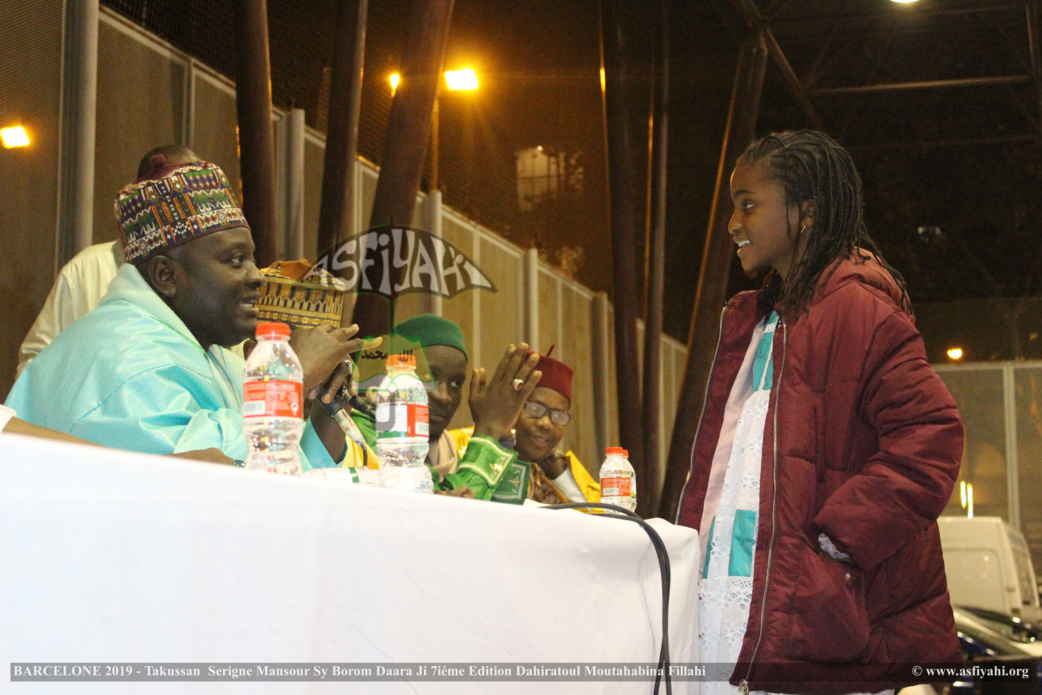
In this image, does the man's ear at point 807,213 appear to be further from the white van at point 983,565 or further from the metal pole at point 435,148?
the white van at point 983,565

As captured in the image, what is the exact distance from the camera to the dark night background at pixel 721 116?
17.4 feet

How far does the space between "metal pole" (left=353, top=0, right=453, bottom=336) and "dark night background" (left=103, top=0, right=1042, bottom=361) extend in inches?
29.3

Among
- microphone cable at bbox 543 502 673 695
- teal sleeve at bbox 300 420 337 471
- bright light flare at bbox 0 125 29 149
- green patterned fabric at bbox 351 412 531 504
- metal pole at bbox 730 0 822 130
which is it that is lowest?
microphone cable at bbox 543 502 673 695

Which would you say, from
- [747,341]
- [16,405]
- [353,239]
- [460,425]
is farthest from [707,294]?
[16,405]

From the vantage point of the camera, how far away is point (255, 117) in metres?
4.03

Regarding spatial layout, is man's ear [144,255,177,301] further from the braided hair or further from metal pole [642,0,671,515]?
metal pole [642,0,671,515]

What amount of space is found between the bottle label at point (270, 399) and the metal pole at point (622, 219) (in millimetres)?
6573

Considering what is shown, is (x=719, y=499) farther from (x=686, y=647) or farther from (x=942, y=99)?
(x=942, y=99)

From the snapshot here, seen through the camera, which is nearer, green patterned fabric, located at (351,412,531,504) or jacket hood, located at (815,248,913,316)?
jacket hood, located at (815,248,913,316)

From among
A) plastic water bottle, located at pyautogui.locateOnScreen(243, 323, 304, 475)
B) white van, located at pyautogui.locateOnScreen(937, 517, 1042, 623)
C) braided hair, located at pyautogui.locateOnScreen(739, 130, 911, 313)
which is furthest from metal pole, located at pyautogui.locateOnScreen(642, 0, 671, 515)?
plastic water bottle, located at pyautogui.locateOnScreen(243, 323, 304, 475)

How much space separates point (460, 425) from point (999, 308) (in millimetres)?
8989

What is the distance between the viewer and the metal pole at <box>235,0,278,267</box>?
3.98 m

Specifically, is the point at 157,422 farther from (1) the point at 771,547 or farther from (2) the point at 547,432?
(2) the point at 547,432

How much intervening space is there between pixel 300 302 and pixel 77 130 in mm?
2038
